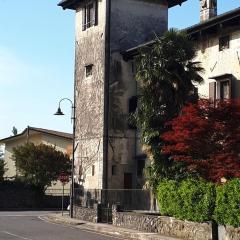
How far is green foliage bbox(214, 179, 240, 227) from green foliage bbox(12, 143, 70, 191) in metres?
32.9

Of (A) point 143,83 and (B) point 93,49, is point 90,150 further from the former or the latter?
(A) point 143,83

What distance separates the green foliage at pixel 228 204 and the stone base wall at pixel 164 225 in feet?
4.16

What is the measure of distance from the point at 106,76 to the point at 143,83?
967cm

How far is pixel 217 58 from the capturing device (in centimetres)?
2936

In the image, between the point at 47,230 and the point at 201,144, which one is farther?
the point at 47,230

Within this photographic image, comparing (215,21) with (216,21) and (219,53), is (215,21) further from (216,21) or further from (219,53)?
(219,53)

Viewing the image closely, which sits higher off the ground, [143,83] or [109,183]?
[143,83]

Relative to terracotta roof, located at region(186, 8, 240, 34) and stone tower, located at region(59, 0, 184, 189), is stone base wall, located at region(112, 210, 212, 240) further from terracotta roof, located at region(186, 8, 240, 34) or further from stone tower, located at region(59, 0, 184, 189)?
terracotta roof, located at region(186, 8, 240, 34)

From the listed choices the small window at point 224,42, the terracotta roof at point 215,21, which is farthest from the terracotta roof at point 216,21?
the small window at point 224,42

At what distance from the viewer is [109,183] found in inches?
1455

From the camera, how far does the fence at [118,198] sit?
105 ft

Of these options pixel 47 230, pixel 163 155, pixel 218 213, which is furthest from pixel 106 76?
pixel 218 213

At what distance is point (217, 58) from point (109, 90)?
9711 mm

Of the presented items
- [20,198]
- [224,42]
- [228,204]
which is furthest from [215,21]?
[20,198]
